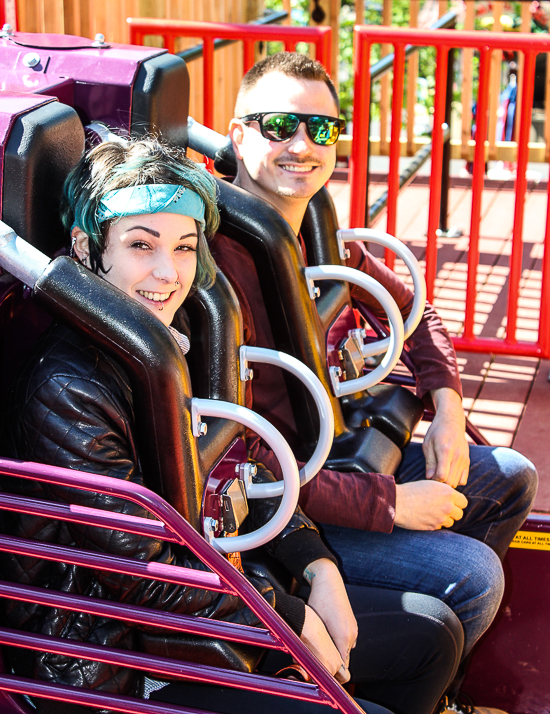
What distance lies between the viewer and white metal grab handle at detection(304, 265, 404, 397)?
1743 millimetres

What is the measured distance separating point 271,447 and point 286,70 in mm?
864

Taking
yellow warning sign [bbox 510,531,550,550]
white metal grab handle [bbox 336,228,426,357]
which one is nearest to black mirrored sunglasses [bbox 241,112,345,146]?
white metal grab handle [bbox 336,228,426,357]

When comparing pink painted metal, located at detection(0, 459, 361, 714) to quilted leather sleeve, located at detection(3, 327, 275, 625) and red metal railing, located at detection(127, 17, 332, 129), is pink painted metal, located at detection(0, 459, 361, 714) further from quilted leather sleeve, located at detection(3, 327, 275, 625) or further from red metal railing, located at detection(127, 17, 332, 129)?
red metal railing, located at detection(127, 17, 332, 129)

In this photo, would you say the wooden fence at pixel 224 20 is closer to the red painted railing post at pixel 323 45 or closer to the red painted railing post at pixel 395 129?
the red painted railing post at pixel 395 129

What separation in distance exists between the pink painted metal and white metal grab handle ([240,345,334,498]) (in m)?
0.30

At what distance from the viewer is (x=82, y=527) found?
1229 millimetres

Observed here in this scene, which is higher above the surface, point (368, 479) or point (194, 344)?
point (194, 344)

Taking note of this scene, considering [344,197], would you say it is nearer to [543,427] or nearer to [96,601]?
[543,427]

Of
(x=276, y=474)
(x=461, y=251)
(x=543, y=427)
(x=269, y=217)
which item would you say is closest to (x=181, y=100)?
(x=269, y=217)

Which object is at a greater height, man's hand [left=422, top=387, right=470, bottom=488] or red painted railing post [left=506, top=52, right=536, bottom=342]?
red painted railing post [left=506, top=52, right=536, bottom=342]

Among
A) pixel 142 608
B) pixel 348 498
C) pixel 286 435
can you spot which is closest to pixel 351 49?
pixel 286 435

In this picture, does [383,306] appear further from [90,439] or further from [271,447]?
[90,439]

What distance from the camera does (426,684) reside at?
5.17ft

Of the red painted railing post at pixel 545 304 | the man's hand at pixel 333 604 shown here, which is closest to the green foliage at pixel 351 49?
the red painted railing post at pixel 545 304
